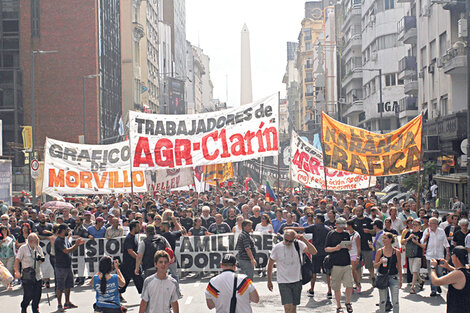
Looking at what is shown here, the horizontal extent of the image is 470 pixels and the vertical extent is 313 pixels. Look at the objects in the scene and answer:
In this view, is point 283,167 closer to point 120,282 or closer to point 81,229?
point 81,229

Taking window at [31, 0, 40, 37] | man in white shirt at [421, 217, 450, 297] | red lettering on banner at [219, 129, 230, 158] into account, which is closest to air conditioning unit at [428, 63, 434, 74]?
A: red lettering on banner at [219, 129, 230, 158]

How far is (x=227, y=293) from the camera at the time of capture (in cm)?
734

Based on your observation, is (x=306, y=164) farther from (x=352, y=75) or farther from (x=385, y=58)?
(x=352, y=75)

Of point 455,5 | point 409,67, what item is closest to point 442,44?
point 455,5

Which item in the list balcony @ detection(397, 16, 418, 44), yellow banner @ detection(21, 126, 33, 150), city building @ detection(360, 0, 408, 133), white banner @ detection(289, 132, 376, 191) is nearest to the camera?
white banner @ detection(289, 132, 376, 191)

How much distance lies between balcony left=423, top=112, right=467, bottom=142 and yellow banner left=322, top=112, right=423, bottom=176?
14715 mm

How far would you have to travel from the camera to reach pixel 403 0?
4681 cm

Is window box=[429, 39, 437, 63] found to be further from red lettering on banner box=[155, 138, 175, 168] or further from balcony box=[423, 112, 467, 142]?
red lettering on banner box=[155, 138, 175, 168]

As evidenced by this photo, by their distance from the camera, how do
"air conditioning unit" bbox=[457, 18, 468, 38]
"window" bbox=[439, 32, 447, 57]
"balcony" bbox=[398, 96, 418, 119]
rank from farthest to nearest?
"balcony" bbox=[398, 96, 418, 119]
"window" bbox=[439, 32, 447, 57]
"air conditioning unit" bbox=[457, 18, 468, 38]

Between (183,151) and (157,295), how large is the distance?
40.0 ft

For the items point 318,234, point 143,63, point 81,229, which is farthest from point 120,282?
point 143,63

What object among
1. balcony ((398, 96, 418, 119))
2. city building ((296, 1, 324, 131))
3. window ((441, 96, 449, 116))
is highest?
city building ((296, 1, 324, 131))

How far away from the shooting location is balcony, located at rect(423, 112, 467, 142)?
3256 centimetres

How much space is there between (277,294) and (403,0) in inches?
1471
